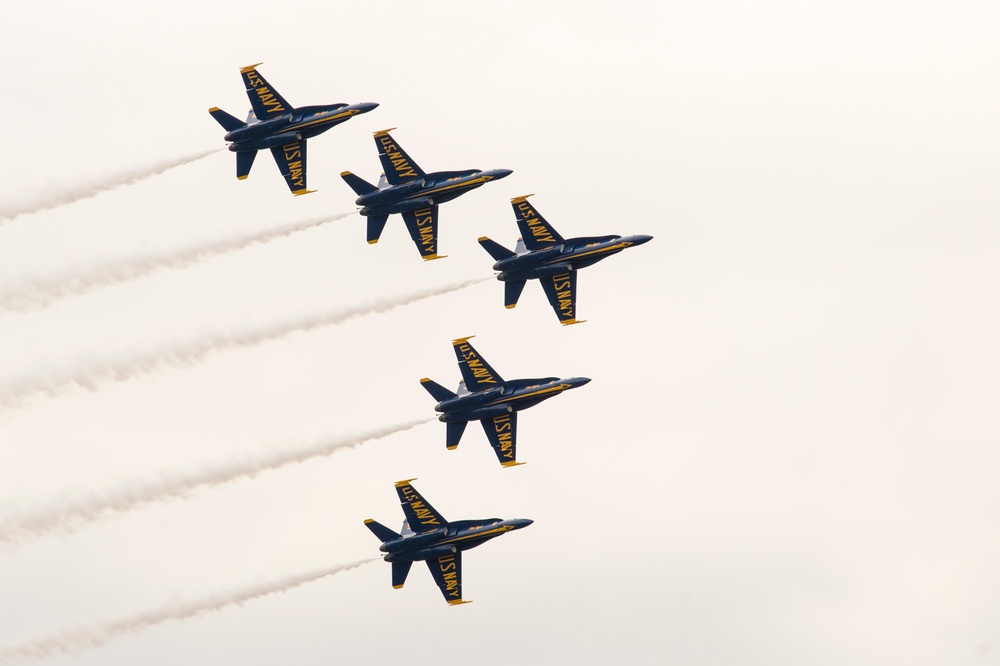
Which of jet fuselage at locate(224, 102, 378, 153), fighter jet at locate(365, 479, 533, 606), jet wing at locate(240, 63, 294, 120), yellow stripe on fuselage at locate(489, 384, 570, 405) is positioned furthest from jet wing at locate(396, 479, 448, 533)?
jet wing at locate(240, 63, 294, 120)

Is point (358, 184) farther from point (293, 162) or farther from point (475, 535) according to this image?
point (475, 535)

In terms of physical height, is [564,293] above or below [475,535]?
above

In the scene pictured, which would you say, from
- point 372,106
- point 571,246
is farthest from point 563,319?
point 372,106

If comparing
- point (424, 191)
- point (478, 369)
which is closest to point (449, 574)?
point (478, 369)

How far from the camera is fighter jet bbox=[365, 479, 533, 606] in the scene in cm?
18612

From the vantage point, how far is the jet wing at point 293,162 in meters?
192

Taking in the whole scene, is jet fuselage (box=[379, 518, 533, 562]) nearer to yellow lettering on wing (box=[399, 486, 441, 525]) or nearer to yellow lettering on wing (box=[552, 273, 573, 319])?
yellow lettering on wing (box=[399, 486, 441, 525])

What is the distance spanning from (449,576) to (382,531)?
565 centimetres

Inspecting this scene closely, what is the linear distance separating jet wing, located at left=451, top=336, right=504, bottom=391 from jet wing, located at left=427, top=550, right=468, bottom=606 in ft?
36.6

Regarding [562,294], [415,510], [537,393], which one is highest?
[562,294]

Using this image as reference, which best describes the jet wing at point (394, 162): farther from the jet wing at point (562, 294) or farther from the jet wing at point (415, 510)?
the jet wing at point (415, 510)

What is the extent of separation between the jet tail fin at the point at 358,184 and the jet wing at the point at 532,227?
954cm

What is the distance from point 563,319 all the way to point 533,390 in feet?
18.2

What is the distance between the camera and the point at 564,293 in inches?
7594
